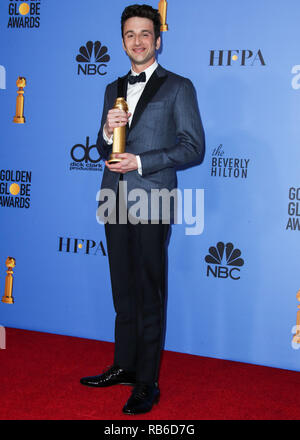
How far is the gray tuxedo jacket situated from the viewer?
2455 mm

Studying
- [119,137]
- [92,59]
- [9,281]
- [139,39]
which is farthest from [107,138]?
[9,281]

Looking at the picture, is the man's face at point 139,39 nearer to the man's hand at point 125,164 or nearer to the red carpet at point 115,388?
the man's hand at point 125,164

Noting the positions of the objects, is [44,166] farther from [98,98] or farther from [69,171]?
[98,98]

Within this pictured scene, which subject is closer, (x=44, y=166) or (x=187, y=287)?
(x=187, y=287)

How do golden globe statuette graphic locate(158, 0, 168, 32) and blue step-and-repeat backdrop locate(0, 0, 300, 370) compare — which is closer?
blue step-and-repeat backdrop locate(0, 0, 300, 370)

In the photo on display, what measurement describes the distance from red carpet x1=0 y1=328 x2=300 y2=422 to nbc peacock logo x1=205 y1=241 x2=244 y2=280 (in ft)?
1.79

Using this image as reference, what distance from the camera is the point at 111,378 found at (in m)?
2.71

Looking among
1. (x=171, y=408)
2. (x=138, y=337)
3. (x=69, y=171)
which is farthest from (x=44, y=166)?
(x=171, y=408)

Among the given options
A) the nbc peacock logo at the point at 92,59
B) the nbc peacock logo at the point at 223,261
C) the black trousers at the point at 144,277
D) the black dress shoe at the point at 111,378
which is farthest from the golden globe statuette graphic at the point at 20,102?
the black dress shoe at the point at 111,378

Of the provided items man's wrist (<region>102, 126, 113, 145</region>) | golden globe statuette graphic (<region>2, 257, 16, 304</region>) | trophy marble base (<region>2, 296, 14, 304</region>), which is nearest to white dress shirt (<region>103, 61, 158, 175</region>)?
man's wrist (<region>102, 126, 113, 145</region>)

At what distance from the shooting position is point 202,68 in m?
3.13

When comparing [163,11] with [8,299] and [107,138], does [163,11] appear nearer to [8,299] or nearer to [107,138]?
[107,138]

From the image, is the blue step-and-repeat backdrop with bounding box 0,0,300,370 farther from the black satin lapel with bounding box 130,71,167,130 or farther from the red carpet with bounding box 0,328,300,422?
the black satin lapel with bounding box 130,71,167,130

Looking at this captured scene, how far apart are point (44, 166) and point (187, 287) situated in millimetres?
1293
